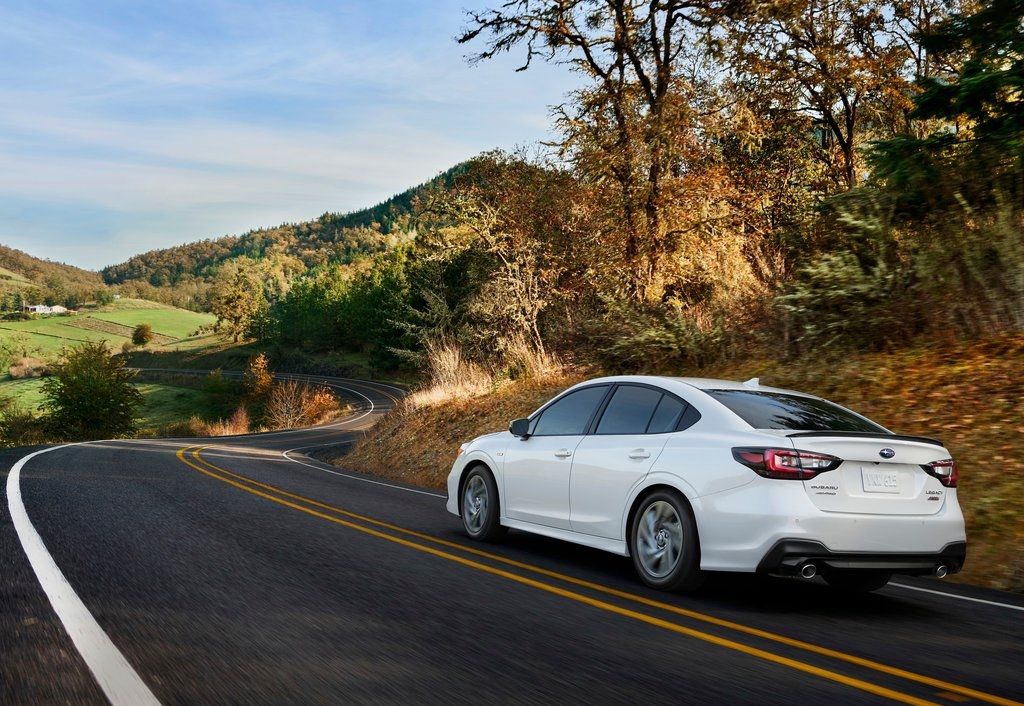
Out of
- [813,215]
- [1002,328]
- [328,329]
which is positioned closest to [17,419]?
[328,329]

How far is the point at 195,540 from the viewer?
835 centimetres

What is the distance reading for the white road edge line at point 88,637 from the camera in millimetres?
3885

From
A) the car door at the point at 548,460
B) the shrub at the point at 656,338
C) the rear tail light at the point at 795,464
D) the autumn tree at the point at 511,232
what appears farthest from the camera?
the autumn tree at the point at 511,232

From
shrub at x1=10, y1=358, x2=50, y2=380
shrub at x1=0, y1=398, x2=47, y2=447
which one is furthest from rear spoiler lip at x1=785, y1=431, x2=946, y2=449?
shrub at x1=10, y1=358, x2=50, y2=380

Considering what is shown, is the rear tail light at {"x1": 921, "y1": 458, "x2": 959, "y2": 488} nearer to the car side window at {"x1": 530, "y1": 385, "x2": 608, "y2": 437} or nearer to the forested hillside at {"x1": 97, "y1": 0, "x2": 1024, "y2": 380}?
the car side window at {"x1": 530, "y1": 385, "x2": 608, "y2": 437}

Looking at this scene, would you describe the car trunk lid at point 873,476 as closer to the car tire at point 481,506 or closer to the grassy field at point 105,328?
the car tire at point 481,506

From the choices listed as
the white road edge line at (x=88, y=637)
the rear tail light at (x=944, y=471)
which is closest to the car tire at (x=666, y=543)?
the rear tail light at (x=944, y=471)

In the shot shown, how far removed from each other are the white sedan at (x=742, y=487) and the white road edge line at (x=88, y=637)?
3.68 m

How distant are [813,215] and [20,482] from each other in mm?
14167

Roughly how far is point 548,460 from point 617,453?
96 centimetres

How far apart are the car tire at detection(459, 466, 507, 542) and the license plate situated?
3.70m

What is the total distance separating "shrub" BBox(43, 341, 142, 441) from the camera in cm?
6169

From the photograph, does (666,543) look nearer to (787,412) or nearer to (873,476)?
(787,412)

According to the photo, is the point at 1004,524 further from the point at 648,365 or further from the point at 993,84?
the point at 648,365
